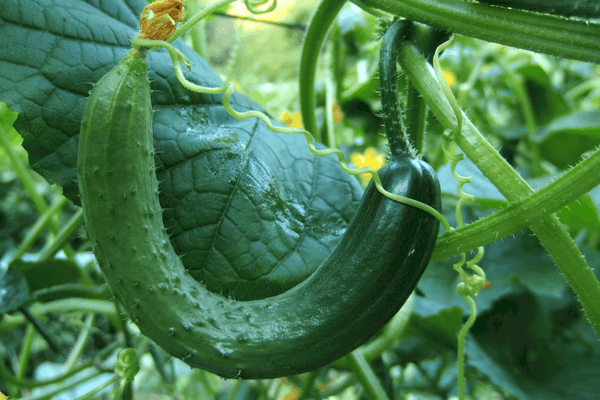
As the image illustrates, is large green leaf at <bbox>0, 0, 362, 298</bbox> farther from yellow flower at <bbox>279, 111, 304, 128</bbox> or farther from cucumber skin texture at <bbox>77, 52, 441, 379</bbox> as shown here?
yellow flower at <bbox>279, 111, 304, 128</bbox>

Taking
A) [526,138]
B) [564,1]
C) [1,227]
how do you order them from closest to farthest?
[564,1]
[526,138]
[1,227]

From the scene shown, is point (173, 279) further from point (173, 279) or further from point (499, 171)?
point (499, 171)

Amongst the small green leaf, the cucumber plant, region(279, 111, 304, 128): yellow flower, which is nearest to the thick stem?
the cucumber plant

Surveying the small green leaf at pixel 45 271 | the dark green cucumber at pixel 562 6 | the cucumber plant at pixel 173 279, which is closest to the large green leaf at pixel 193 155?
the cucumber plant at pixel 173 279

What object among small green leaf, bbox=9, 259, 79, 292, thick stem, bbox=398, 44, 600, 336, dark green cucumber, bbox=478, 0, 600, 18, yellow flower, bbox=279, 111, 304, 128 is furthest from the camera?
yellow flower, bbox=279, 111, 304, 128

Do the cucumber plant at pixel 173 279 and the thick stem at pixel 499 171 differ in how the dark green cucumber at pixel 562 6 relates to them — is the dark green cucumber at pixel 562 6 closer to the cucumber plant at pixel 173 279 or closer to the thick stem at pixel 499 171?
the thick stem at pixel 499 171

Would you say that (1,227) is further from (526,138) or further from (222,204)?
(526,138)

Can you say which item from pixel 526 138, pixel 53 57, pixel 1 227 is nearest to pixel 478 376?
pixel 526 138
